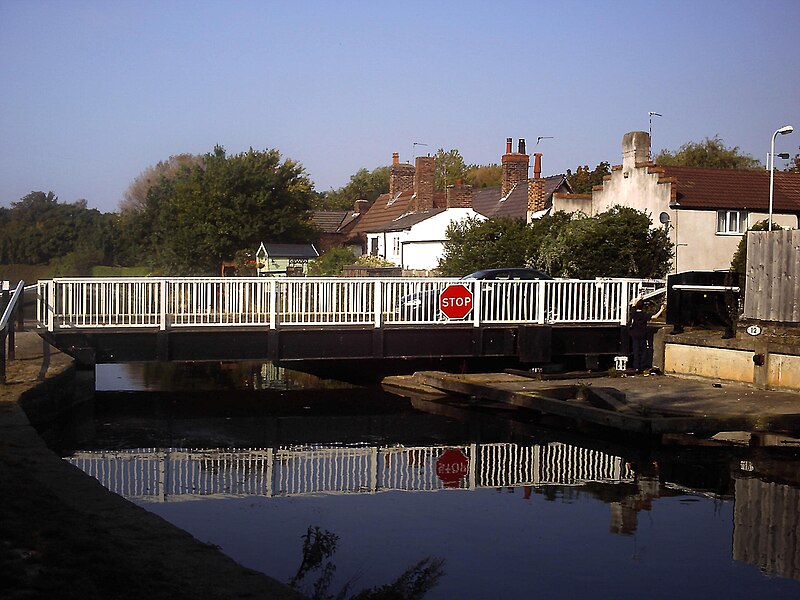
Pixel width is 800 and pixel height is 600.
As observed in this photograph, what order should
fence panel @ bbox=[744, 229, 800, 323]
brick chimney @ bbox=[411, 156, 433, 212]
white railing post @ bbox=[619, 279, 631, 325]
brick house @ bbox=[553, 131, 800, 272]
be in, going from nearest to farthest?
1. fence panel @ bbox=[744, 229, 800, 323]
2. white railing post @ bbox=[619, 279, 631, 325]
3. brick house @ bbox=[553, 131, 800, 272]
4. brick chimney @ bbox=[411, 156, 433, 212]

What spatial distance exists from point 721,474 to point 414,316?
10.1m

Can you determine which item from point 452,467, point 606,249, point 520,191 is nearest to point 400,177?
point 520,191

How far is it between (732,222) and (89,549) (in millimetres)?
34797

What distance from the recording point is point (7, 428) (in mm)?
13289

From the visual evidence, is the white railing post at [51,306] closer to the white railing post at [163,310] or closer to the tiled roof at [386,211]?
the white railing post at [163,310]

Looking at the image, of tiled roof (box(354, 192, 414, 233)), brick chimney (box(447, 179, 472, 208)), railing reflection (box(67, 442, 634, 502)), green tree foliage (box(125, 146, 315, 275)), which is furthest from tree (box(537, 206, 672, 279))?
green tree foliage (box(125, 146, 315, 275))

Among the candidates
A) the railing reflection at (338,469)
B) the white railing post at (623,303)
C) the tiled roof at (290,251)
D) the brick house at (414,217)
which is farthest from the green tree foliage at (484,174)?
the railing reflection at (338,469)

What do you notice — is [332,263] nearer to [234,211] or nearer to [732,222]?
[234,211]

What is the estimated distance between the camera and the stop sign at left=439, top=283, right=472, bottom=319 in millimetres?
22594

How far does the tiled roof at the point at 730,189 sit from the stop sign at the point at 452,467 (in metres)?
25.0

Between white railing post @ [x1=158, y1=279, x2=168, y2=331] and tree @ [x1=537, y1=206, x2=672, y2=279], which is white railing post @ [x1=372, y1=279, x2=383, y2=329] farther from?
tree @ [x1=537, y1=206, x2=672, y2=279]

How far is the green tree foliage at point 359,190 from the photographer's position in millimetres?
126062

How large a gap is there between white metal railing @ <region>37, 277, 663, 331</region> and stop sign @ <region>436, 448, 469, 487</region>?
6909mm

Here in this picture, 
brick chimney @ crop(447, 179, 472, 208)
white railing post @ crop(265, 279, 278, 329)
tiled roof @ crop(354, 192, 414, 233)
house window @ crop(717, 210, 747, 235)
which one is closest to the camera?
white railing post @ crop(265, 279, 278, 329)
